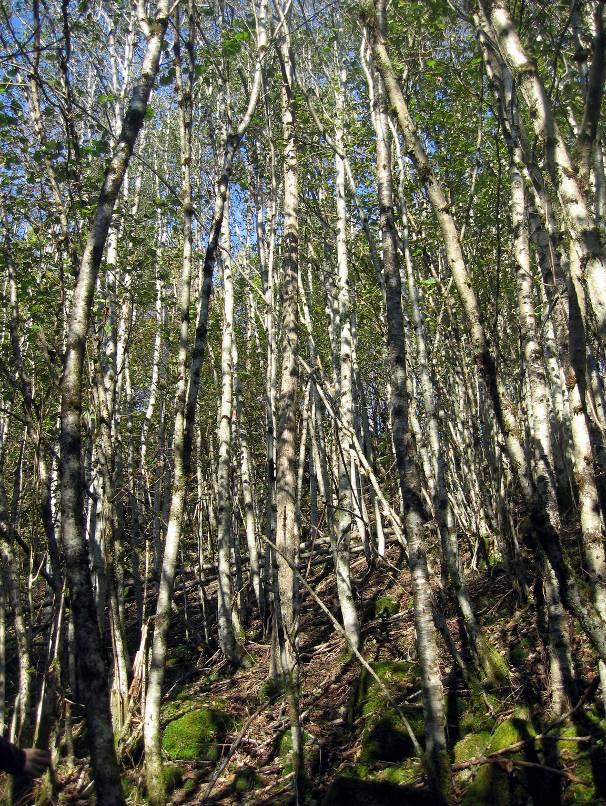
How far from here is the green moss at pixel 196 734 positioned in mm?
7465

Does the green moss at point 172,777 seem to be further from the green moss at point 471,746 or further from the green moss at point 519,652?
the green moss at point 519,652

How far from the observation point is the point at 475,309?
402 centimetres

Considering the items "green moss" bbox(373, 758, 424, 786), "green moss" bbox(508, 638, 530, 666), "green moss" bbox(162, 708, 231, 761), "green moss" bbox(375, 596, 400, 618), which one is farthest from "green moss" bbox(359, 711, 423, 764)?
"green moss" bbox(375, 596, 400, 618)

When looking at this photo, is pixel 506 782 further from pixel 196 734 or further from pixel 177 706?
pixel 177 706

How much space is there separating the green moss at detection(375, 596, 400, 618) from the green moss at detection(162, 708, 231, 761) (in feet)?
8.89

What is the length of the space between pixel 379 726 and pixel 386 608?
11.0ft

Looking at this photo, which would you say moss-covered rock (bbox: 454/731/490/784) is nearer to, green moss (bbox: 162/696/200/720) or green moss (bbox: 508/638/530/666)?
green moss (bbox: 508/638/530/666)

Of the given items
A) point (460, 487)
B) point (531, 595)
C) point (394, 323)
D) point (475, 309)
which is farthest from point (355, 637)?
point (475, 309)

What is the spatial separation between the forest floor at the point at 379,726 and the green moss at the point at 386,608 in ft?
0.08

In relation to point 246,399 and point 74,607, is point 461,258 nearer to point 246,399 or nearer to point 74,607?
point 74,607

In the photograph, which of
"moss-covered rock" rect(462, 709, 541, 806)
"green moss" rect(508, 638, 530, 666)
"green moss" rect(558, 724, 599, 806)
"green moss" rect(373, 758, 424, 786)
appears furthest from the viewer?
"green moss" rect(508, 638, 530, 666)

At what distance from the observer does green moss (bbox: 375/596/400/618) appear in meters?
9.37

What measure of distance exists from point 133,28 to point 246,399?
8.26m

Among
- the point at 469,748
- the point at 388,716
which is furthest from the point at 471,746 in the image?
the point at 388,716
